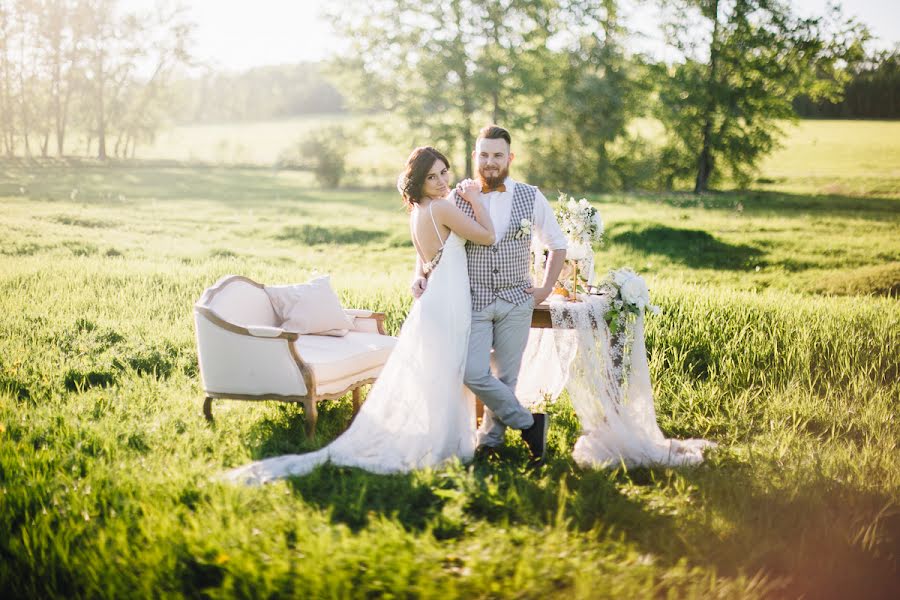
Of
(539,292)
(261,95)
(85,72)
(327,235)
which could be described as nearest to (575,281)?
(539,292)

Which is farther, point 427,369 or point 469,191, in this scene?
point 427,369

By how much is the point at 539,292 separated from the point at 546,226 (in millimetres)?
402

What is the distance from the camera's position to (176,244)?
42.1ft

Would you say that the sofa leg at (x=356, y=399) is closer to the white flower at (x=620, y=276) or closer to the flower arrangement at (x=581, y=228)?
the flower arrangement at (x=581, y=228)

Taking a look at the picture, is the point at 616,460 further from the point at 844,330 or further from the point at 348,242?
the point at 348,242

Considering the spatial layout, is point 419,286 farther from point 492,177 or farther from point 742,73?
point 742,73

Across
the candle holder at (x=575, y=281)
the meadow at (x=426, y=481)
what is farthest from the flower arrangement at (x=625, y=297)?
the meadow at (x=426, y=481)

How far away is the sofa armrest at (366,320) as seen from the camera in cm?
601

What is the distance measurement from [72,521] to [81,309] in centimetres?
473

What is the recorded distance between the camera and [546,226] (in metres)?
4.20

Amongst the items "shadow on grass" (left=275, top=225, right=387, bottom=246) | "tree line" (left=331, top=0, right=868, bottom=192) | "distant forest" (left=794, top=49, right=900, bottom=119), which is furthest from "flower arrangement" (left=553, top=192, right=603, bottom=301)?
"tree line" (left=331, top=0, right=868, bottom=192)

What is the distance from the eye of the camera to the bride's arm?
389 cm

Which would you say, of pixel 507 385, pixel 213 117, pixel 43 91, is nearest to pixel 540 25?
pixel 43 91

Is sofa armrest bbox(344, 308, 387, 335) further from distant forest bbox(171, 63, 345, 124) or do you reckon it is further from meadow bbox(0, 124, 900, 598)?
distant forest bbox(171, 63, 345, 124)
